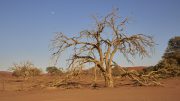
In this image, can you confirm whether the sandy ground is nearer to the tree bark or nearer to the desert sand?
the desert sand

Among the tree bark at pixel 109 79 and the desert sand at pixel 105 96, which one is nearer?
the desert sand at pixel 105 96

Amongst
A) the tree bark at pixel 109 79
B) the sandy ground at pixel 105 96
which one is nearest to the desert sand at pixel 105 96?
the sandy ground at pixel 105 96

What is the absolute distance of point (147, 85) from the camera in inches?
898

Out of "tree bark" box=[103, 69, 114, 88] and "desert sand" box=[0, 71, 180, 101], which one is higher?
"tree bark" box=[103, 69, 114, 88]

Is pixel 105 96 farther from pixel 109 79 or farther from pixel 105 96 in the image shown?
pixel 109 79

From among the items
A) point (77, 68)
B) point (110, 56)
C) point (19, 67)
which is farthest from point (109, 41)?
point (19, 67)

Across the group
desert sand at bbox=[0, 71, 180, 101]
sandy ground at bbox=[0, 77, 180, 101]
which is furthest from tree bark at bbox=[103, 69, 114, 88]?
sandy ground at bbox=[0, 77, 180, 101]

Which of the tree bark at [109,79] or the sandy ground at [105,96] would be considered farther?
the tree bark at [109,79]

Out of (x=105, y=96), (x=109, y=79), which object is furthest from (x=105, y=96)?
(x=109, y=79)

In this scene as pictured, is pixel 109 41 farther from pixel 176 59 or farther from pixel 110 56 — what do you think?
pixel 176 59

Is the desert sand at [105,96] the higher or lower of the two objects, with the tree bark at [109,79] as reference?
lower

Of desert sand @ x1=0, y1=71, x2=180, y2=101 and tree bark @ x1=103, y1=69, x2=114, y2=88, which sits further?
tree bark @ x1=103, y1=69, x2=114, y2=88

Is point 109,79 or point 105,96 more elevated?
point 109,79

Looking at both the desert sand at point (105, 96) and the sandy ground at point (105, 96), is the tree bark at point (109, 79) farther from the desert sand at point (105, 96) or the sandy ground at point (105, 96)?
the sandy ground at point (105, 96)
